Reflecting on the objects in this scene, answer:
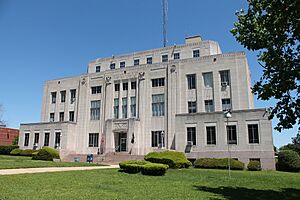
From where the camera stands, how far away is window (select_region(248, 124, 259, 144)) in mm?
29344

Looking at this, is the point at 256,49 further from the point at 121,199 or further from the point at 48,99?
the point at 48,99

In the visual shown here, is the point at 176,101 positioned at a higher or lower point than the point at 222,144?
higher

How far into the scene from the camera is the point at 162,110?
39.7m

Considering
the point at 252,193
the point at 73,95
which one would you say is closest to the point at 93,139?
the point at 73,95

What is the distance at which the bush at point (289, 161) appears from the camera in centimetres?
2617

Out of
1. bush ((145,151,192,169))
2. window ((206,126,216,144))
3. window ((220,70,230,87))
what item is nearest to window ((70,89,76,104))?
bush ((145,151,192,169))

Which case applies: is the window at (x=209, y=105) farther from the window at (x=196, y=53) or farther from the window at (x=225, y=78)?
the window at (x=196, y=53)

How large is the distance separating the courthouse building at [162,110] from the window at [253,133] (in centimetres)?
10

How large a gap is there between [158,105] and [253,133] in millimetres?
14787

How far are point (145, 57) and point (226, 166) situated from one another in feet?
93.2

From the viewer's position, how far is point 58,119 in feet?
159

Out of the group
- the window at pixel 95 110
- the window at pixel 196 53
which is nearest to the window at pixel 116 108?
the window at pixel 95 110

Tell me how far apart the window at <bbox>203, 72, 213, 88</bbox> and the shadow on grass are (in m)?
24.4

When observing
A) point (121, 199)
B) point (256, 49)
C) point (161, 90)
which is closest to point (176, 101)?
point (161, 90)
